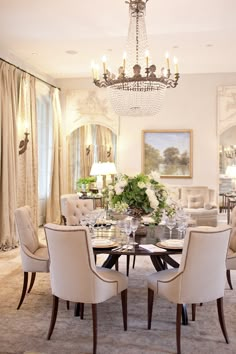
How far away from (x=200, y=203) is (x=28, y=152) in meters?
3.60

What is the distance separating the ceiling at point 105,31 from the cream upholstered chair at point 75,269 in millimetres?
3095

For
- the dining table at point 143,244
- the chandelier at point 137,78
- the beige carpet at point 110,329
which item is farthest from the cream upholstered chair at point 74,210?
the chandelier at point 137,78

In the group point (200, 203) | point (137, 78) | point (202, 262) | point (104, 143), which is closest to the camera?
point (202, 262)

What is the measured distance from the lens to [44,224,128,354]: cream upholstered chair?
2770 millimetres

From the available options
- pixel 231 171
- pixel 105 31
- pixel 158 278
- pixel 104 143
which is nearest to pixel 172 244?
pixel 158 278

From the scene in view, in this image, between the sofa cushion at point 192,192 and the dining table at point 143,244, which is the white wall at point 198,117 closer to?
the sofa cushion at point 192,192

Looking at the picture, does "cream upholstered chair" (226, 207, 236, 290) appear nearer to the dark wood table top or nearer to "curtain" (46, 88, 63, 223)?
the dark wood table top

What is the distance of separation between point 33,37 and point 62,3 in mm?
1407

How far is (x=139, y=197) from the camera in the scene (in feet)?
12.0

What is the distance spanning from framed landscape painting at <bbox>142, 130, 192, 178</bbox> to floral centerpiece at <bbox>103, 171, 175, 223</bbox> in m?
4.81

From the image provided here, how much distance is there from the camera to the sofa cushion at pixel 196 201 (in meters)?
7.90

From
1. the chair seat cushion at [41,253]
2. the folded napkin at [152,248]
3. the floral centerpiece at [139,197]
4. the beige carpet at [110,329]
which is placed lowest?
the beige carpet at [110,329]

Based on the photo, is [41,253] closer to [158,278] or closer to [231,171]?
[158,278]

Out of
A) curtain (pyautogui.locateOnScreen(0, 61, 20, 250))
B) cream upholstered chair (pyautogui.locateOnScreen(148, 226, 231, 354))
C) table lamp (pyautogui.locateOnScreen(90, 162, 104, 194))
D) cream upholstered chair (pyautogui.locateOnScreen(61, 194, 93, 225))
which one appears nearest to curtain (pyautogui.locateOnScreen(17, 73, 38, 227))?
curtain (pyautogui.locateOnScreen(0, 61, 20, 250))
